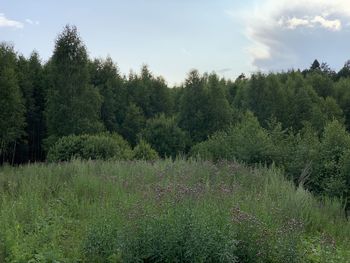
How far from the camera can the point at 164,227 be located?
480 cm

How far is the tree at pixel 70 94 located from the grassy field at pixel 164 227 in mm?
22152

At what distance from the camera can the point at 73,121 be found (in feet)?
98.3

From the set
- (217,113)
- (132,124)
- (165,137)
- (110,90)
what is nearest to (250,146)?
(165,137)

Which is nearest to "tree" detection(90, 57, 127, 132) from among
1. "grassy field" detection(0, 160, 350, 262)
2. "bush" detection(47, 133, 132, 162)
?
"bush" detection(47, 133, 132, 162)

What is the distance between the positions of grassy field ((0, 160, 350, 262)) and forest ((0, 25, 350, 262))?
0.07 ft

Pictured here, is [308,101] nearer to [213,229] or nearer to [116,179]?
[116,179]

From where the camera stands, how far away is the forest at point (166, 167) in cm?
498

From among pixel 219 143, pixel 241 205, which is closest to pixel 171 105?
pixel 219 143

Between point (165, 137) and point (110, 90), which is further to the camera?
point (110, 90)

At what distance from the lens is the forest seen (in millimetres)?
4980

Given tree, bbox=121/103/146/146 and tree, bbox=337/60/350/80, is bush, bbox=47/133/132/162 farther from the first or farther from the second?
tree, bbox=337/60/350/80

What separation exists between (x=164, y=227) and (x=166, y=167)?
5.46m

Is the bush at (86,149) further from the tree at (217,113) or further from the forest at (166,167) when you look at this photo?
the tree at (217,113)

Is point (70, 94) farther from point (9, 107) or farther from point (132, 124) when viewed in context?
point (132, 124)
